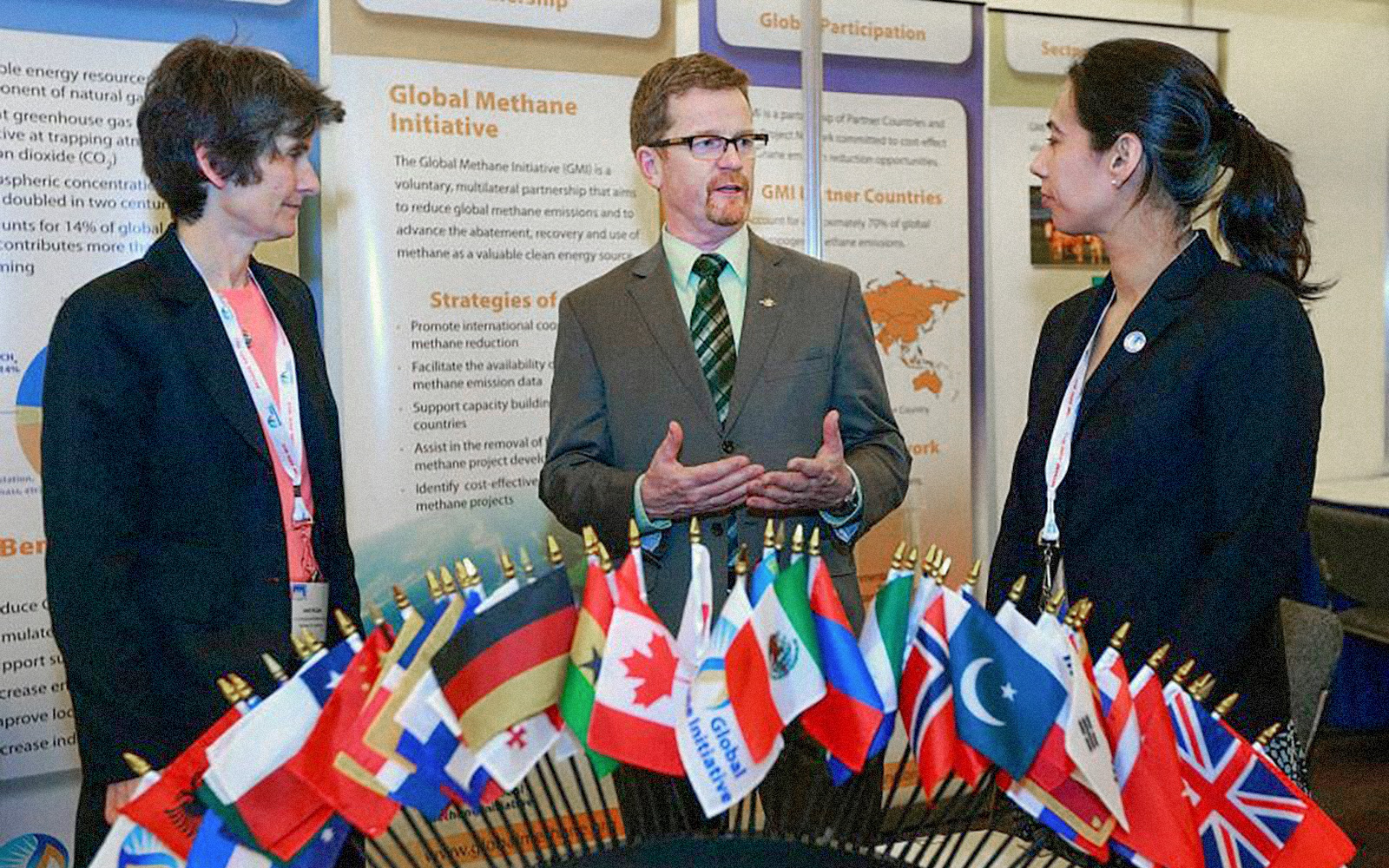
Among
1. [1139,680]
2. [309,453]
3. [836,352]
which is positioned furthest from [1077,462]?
[309,453]

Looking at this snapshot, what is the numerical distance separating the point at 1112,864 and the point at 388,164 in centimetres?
281

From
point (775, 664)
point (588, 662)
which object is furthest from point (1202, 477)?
point (588, 662)

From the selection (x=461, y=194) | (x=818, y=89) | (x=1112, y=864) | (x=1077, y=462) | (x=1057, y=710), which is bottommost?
(x=1112, y=864)

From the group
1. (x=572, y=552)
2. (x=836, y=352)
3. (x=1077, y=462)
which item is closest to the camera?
(x=1077, y=462)

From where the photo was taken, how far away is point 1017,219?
15.4 ft

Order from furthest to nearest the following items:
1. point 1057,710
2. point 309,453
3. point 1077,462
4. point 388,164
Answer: point 388,164, point 309,453, point 1077,462, point 1057,710

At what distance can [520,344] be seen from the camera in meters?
3.88

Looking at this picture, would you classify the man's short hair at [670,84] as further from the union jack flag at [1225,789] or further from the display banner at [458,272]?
the union jack flag at [1225,789]

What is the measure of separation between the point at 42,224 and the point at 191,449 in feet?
4.76

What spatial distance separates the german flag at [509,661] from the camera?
3.51ft

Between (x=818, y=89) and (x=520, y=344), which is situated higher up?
(x=818, y=89)

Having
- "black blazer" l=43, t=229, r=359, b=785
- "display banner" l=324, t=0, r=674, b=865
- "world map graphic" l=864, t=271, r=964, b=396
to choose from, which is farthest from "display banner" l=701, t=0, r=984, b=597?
"black blazer" l=43, t=229, r=359, b=785

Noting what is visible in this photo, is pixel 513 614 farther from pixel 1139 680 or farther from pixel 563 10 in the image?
pixel 563 10

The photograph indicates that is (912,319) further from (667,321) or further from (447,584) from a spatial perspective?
(447,584)
